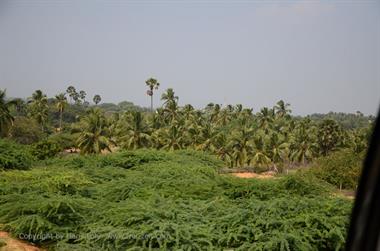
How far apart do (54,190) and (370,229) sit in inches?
795

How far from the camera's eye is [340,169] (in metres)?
39.9

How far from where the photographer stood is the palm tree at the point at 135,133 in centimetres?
4444

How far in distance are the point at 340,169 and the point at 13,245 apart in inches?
1393

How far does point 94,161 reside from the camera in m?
31.1

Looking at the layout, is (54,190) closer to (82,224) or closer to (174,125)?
(82,224)

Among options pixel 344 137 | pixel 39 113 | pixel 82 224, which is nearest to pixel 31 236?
pixel 82 224

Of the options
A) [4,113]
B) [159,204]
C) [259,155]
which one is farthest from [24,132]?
[159,204]

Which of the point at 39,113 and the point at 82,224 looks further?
the point at 39,113

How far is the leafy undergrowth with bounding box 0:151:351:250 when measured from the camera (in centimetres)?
1355

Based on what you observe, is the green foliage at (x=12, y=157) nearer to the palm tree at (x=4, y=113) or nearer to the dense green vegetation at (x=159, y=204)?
the dense green vegetation at (x=159, y=204)

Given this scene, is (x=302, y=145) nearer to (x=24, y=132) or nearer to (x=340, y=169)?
(x=340, y=169)

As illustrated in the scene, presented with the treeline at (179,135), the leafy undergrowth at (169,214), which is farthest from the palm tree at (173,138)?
the leafy undergrowth at (169,214)

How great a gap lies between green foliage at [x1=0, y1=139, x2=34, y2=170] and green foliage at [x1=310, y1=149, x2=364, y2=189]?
29.8 metres

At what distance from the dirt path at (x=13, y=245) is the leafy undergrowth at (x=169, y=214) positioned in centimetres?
31
